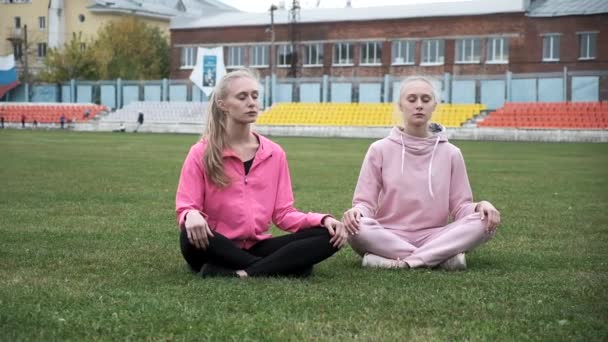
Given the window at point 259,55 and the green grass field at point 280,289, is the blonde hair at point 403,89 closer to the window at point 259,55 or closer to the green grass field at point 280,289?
the green grass field at point 280,289

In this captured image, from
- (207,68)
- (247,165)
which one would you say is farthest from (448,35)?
(247,165)

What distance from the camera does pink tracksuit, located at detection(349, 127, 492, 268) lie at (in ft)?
24.5

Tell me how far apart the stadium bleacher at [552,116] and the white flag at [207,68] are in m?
15.4

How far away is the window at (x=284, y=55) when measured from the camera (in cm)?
7088

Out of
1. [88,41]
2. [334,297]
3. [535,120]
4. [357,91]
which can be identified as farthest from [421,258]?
[88,41]

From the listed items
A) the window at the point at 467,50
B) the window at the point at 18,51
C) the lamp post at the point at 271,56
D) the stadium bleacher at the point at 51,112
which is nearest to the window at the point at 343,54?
the lamp post at the point at 271,56

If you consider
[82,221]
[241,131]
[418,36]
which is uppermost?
[418,36]

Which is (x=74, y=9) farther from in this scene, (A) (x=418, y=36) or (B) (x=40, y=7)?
(A) (x=418, y=36)

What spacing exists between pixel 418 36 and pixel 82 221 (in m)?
56.3

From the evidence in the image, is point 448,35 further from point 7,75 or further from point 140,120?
point 7,75

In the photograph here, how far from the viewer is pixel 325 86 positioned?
198 ft

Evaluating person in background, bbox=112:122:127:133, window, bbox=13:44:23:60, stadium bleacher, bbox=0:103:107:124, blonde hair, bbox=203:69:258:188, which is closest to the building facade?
stadium bleacher, bbox=0:103:107:124

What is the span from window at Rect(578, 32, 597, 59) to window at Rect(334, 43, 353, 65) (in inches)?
661

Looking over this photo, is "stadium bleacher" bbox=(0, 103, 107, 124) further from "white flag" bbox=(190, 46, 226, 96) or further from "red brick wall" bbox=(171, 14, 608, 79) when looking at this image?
"white flag" bbox=(190, 46, 226, 96)
